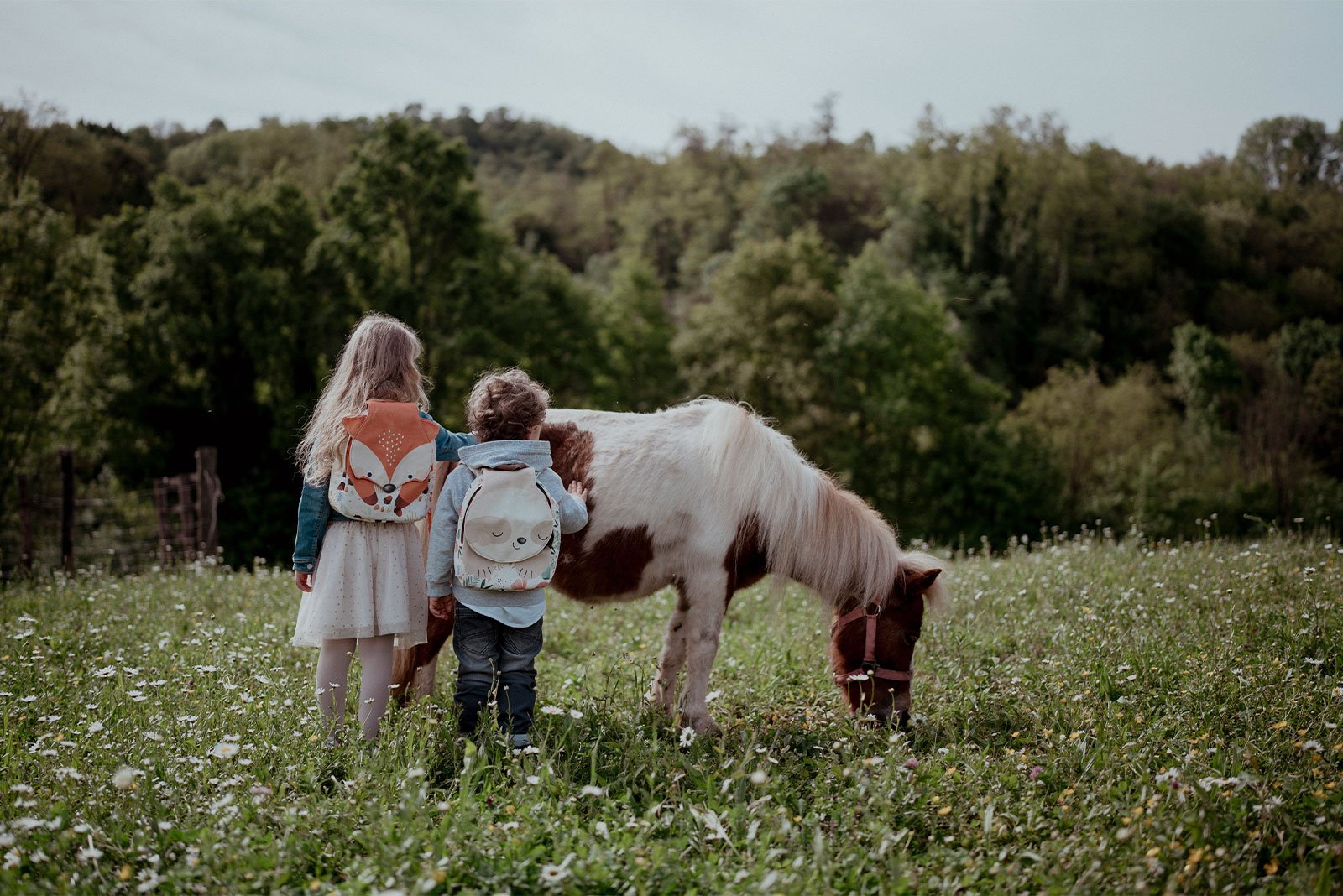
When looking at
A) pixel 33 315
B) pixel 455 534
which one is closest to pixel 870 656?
pixel 455 534

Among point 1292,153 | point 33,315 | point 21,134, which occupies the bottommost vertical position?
point 33,315

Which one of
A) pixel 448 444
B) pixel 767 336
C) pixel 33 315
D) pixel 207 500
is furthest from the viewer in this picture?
pixel 767 336

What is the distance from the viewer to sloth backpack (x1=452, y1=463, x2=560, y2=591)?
14.1ft

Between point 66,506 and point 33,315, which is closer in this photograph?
point 66,506

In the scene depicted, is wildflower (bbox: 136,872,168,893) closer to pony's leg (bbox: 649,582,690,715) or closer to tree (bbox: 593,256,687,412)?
pony's leg (bbox: 649,582,690,715)

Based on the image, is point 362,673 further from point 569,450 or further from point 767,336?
point 767,336

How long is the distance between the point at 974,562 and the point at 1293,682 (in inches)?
196

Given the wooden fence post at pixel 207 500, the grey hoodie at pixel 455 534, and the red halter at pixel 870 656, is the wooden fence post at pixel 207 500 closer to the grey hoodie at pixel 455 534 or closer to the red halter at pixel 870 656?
the grey hoodie at pixel 455 534

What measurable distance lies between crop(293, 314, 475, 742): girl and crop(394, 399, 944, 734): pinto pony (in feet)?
1.45

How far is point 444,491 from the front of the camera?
446 centimetres

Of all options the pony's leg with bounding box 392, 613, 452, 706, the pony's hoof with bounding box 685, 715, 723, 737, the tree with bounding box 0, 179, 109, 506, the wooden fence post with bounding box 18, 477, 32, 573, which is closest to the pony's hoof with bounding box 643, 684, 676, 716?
the pony's hoof with bounding box 685, 715, 723, 737

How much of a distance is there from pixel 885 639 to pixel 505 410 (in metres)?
Answer: 2.50

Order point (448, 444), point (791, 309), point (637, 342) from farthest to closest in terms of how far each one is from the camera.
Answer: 1. point (637, 342)
2. point (791, 309)
3. point (448, 444)

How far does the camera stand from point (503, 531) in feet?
14.1
